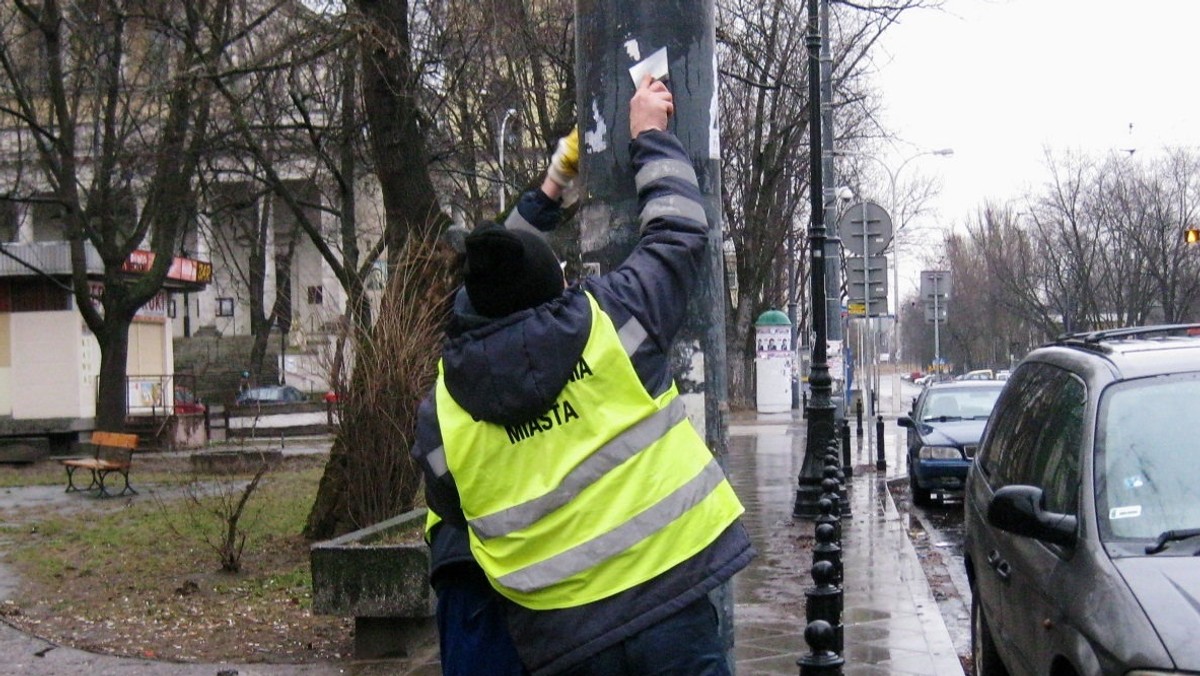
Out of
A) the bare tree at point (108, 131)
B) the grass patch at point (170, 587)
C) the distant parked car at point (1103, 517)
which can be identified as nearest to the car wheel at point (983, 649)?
the distant parked car at point (1103, 517)

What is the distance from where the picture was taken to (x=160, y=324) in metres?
37.5

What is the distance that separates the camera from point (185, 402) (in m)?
35.3

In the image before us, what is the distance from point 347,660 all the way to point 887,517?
8753 millimetres

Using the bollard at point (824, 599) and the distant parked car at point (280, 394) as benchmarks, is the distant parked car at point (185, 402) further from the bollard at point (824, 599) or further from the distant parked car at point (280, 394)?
the bollard at point (824, 599)

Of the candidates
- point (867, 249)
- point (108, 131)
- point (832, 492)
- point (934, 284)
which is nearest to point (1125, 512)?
point (832, 492)

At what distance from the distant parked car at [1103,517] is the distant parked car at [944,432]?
9414 mm

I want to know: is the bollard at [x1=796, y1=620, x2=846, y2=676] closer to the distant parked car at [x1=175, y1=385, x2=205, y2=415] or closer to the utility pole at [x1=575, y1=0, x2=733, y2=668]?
the utility pole at [x1=575, y1=0, x2=733, y2=668]

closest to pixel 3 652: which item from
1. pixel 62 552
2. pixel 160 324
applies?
pixel 62 552

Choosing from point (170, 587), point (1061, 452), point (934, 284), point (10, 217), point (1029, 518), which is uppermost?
point (10, 217)

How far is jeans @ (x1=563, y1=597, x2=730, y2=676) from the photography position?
113 inches

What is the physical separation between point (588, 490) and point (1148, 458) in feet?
9.85

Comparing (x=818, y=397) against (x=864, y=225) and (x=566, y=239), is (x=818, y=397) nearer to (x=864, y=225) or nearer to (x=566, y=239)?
(x=566, y=239)

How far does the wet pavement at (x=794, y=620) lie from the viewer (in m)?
7.73

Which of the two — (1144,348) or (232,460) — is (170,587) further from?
(1144,348)
